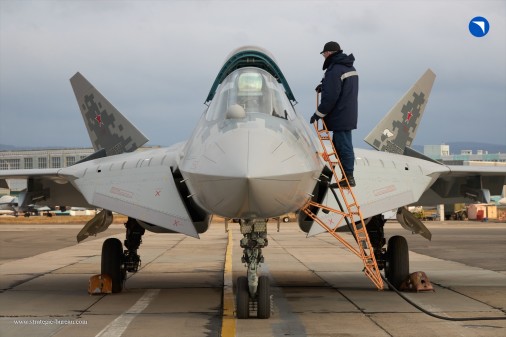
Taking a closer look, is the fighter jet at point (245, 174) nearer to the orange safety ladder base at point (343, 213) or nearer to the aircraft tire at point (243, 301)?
the aircraft tire at point (243, 301)

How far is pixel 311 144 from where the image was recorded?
896 cm

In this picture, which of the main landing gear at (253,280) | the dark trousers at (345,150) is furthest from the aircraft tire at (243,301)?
the dark trousers at (345,150)

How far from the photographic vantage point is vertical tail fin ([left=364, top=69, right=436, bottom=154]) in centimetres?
1378

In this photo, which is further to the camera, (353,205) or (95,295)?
(95,295)

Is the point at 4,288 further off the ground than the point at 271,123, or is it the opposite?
the point at 271,123

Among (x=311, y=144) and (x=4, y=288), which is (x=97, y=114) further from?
(x=311, y=144)

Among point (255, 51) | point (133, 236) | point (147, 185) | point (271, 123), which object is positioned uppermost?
point (255, 51)

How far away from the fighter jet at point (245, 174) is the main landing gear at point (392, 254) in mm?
18

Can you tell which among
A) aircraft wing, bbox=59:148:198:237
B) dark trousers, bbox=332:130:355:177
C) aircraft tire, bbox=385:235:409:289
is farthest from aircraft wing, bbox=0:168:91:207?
aircraft tire, bbox=385:235:409:289

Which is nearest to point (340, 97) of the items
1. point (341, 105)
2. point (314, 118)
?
point (341, 105)

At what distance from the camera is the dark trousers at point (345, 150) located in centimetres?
921

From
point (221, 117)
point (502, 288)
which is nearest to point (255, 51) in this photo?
point (221, 117)

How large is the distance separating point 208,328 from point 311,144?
101 inches

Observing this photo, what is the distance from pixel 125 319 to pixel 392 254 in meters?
5.28
